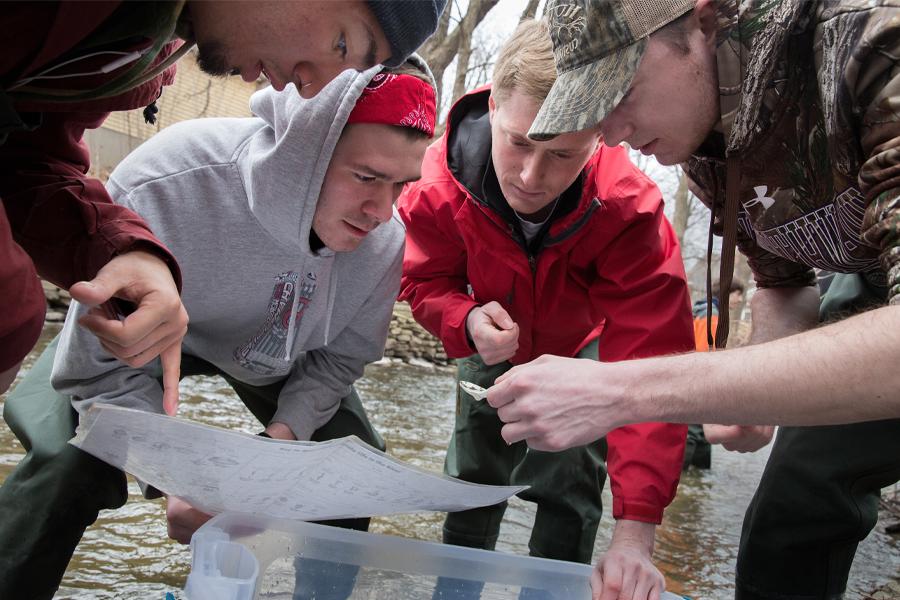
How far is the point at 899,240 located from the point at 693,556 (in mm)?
1965

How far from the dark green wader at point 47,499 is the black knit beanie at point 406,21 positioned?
1.02 metres

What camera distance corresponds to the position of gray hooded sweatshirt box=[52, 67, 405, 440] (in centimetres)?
198

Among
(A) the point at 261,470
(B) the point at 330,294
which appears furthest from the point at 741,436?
(A) the point at 261,470

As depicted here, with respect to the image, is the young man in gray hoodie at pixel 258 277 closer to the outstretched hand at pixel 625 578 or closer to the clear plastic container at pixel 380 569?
the clear plastic container at pixel 380 569

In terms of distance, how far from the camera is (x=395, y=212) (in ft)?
8.21

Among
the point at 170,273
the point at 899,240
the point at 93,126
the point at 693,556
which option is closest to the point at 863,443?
the point at 899,240

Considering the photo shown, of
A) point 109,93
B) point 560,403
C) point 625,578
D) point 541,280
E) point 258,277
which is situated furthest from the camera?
point 541,280

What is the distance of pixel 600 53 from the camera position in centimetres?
170

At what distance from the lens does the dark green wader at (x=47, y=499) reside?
1715 mm

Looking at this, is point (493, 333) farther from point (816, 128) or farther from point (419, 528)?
point (419, 528)

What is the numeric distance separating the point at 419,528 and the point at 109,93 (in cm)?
200

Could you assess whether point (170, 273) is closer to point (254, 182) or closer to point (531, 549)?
point (254, 182)

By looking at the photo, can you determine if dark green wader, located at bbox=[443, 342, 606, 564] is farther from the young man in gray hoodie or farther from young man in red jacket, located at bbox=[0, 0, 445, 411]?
young man in red jacket, located at bbox=[0, 0, 445, 411]

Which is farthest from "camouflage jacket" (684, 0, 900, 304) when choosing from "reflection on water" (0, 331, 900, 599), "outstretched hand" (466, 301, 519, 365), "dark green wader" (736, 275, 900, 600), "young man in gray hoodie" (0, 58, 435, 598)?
"reflection on water" (0, 331, 900, 599)
